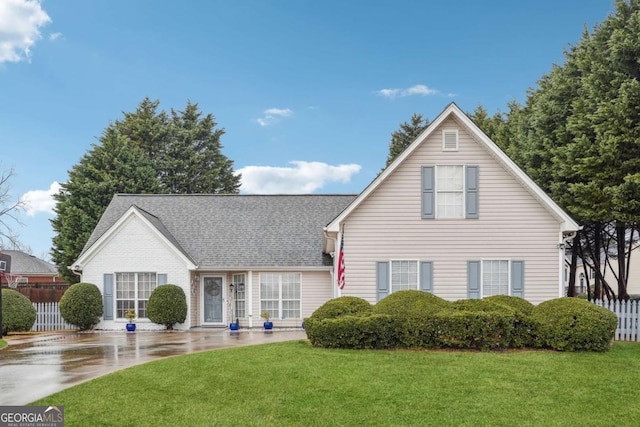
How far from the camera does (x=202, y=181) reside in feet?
147

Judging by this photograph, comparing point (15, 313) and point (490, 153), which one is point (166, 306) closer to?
point (15, 313)

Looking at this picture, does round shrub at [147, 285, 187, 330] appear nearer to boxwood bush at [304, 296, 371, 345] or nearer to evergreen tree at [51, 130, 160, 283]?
boxwood bush at [304, 296, 371, 345]

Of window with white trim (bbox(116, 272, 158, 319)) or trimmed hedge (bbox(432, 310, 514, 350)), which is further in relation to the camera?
window with white trim (bbox(116, 272, 158, 319))

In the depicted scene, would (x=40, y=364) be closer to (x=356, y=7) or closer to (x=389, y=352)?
(x=389, y=352)

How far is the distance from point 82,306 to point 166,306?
11.6 feet

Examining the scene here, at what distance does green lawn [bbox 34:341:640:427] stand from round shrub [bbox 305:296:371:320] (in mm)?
1427

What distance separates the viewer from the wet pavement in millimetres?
10273

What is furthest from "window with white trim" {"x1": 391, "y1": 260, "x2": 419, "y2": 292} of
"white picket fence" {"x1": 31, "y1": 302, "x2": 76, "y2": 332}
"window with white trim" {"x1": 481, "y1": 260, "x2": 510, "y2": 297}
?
"white picket fence" {"x1": 31, "y1": 302, "x2": 76, "y2": 332}

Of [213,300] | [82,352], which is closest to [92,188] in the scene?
[213,300]

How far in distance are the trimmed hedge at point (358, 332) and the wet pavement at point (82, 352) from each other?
3.56 metres

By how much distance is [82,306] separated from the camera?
67.8 ft

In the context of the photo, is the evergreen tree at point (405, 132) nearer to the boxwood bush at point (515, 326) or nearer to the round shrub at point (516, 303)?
the round shrub at point (516, 303)

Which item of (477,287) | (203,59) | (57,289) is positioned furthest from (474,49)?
(57,289)

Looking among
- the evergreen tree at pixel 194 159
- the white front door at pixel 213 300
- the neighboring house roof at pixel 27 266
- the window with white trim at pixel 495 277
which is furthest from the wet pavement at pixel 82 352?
the neighboring house roof at pixel 27 266
